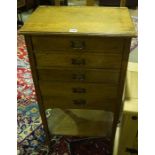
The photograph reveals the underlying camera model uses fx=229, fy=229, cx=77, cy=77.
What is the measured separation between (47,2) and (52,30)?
10.4 feet

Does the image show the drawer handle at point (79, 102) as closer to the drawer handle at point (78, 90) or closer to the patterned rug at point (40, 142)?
the drawer handle at point (78, 90)

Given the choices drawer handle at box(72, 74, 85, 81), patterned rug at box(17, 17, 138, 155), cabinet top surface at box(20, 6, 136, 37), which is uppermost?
cabinet top surface at box(20, 6, 136, 37)

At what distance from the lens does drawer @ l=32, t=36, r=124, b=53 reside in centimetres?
103

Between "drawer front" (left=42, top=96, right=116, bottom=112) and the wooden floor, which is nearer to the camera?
"drawer front" (left=42, top=96, right=116, bottom=112)

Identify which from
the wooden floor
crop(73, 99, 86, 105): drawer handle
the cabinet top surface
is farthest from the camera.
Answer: the wooden floor

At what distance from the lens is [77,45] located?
41.3 inches

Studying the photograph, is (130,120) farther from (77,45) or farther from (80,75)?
(77,45)

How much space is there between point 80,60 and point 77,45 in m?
0.08

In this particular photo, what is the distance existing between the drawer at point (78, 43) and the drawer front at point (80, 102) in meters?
0.30

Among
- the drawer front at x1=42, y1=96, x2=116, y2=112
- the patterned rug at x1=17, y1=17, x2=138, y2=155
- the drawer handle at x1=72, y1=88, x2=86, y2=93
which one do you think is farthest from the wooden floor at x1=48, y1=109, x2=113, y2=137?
the drawer handle at x1=72, y1=88, x2=86, y2=93

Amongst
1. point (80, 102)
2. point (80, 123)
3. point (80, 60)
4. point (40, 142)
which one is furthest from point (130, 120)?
point (40, 142)

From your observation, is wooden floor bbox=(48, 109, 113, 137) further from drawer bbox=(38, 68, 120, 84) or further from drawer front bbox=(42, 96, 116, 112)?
drawer bbox=(38, 68, 120, 84)

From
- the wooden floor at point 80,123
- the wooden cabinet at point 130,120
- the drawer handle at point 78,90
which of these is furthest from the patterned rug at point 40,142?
the drawer handle at point 78,90

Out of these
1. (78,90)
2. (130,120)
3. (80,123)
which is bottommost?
(80,123)
